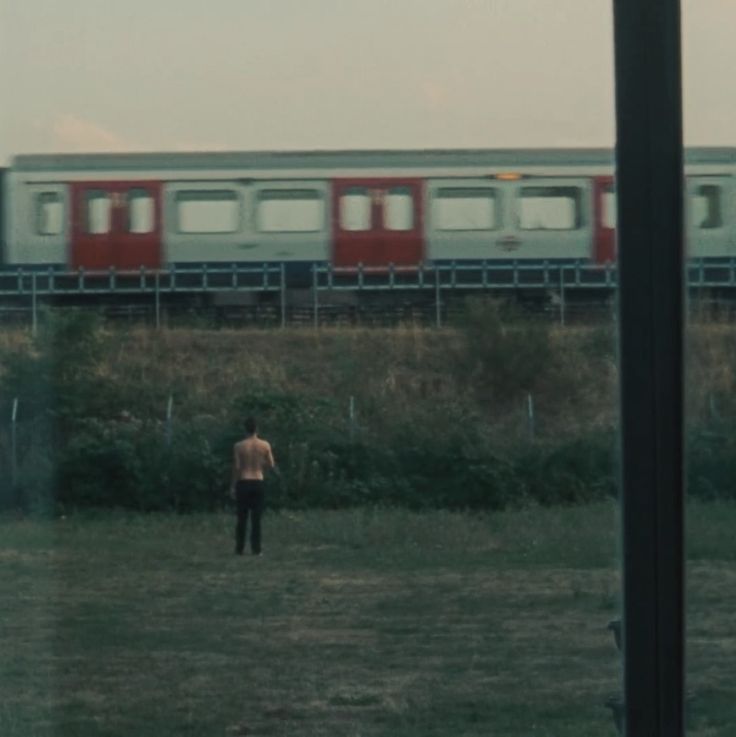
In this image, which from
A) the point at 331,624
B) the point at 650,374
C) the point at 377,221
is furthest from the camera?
the point at 377,221

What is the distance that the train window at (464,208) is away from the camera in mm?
1776

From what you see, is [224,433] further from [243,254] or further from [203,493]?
[243,254]

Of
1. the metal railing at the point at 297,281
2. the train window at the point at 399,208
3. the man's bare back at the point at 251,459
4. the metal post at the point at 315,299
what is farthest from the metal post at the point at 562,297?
the man's bare back at the point at 251,459

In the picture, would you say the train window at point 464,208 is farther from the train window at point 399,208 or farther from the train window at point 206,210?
the train window at point 206,210

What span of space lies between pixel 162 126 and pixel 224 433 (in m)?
0.43

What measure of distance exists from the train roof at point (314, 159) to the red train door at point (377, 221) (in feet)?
0.13

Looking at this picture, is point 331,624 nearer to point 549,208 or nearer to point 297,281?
point 297,281

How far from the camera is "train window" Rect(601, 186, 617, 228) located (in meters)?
1.66

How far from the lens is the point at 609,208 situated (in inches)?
65.4

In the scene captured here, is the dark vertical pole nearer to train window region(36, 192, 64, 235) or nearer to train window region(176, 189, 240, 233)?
train window region(176, 189, 240, 233)

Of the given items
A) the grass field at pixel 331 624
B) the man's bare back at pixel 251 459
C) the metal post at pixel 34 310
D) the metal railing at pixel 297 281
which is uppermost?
the metal railing at pixel 297 281

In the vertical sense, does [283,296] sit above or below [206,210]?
below

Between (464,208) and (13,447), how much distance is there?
0.69 metres

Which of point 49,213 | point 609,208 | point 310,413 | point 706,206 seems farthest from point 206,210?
point 706,206
